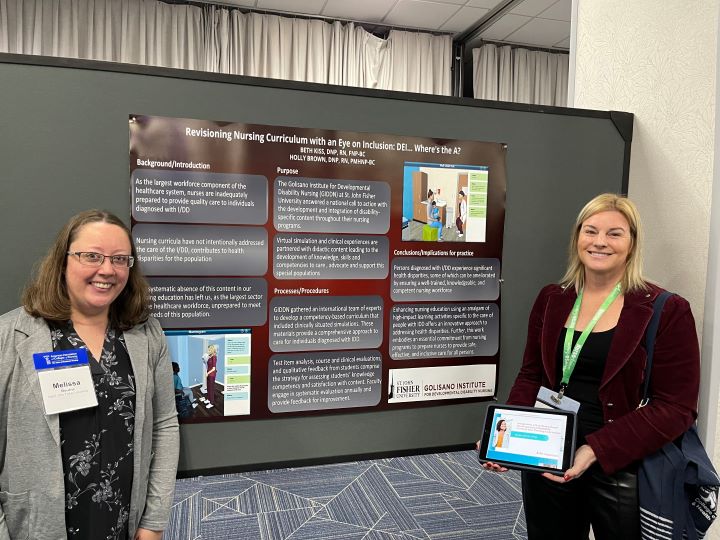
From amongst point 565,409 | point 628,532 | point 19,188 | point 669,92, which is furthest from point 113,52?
point 628,532

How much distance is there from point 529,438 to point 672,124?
1.18 meters

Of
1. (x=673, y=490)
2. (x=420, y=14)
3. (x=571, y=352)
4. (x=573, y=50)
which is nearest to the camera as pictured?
(x=673, y=490)

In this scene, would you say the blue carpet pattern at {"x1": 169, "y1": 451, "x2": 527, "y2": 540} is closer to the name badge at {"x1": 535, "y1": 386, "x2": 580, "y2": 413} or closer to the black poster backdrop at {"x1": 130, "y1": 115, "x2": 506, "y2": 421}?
the black poster backdrop at {"x1": 130, "y1": 115, "x2": 506, "y2": 421}

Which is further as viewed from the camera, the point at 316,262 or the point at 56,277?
the point at 316,262

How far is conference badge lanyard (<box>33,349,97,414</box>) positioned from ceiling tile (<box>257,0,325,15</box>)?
4531 mm

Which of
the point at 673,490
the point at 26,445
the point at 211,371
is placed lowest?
the point at 673,490

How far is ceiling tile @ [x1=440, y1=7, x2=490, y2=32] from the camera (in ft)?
16.6

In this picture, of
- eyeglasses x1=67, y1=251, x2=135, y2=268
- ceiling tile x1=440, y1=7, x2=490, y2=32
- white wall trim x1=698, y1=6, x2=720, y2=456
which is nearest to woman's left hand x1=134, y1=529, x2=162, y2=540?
eyeglasses x1=67, y1=251, x2=135, y2=268

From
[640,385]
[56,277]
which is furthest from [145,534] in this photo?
[640,385]

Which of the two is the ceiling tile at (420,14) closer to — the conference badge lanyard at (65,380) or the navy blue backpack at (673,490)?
the navy blue backpack at (673,490)

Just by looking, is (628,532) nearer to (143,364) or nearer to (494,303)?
(494,303)

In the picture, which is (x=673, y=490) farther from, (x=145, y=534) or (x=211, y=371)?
(x=145, y=534)

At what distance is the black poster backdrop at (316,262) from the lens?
59.2 inches

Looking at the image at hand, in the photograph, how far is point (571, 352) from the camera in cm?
146
